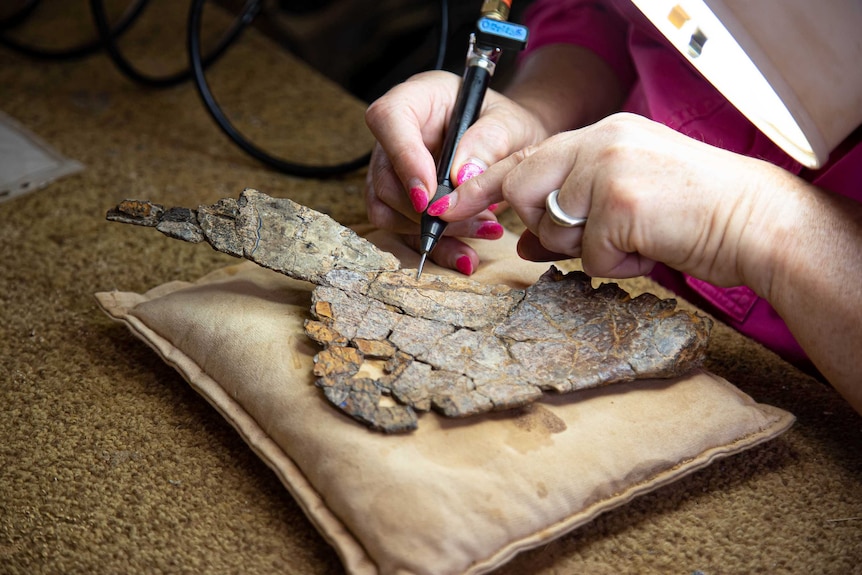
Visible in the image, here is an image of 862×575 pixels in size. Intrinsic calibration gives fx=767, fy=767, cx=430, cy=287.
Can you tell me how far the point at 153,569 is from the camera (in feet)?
2.23

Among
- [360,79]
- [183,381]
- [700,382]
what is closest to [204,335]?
[183,381]

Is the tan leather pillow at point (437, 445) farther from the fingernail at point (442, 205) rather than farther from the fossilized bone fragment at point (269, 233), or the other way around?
the fingernail at point (442, 205)

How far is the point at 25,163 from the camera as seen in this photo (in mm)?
1278

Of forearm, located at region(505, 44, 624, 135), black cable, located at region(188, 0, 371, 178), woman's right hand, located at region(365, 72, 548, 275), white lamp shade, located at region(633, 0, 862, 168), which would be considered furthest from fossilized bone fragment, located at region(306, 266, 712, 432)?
black cable, located at region(188, 0, 371, 178)

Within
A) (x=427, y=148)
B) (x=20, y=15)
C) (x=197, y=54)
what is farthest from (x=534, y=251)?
(x=20, y=15)

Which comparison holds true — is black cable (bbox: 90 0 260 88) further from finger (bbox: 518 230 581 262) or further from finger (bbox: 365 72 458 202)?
finger (bbox: 518 230 581 262)

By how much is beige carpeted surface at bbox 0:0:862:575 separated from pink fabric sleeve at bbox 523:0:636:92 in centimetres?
45

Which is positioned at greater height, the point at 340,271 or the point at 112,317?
the point at 340,271

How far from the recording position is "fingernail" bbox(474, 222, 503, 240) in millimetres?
984

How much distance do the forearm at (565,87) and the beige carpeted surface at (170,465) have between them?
34 cm

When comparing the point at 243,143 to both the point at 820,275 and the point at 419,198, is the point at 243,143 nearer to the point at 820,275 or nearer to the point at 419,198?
the point at 419,198

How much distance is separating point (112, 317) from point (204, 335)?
16 cm

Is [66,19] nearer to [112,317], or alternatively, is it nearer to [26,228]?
[26,228]

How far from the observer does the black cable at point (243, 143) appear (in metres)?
1.30
